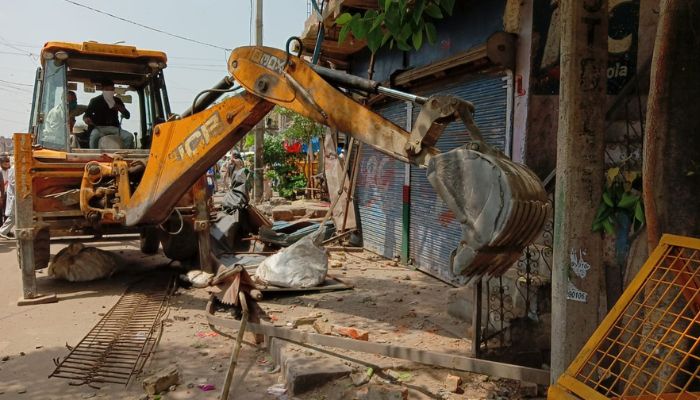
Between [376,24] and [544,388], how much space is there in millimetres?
2556

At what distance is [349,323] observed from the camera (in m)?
4.88

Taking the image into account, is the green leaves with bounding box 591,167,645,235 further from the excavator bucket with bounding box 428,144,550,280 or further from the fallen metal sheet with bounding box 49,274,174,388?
the fallen metal sheet with bounding box 49,274,174,388

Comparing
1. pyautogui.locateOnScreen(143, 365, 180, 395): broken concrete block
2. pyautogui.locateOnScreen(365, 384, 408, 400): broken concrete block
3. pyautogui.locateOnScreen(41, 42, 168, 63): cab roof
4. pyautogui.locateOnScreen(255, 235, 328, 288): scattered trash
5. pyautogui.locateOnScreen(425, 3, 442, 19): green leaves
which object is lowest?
pyautogui.locateOnScreen(143, 365, 180, 395): broken concrete block

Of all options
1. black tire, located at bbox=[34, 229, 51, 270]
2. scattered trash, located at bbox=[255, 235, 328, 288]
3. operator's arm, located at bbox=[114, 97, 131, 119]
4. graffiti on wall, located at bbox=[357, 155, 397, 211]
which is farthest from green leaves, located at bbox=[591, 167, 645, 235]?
operator's arm, located at bbox=[114, 97, 131, 119]

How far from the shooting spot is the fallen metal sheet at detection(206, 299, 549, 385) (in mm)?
2889

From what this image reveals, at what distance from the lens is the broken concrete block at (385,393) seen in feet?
10.0

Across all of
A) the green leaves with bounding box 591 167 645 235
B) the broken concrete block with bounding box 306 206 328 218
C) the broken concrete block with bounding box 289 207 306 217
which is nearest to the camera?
the green leaves with bounding box 591 167 645 235

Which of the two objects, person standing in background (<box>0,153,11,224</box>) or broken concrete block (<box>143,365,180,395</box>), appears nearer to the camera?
broken concrete block (<box>143,365,180,395</box>)

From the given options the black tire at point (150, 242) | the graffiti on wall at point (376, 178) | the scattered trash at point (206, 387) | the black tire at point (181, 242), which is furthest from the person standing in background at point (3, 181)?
the scattered trash at point (206, 387)

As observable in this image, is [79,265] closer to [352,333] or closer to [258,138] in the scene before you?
[352,333]

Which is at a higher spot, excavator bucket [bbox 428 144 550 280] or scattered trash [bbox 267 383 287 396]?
excavator bucket [bbox 428 144 550 280]

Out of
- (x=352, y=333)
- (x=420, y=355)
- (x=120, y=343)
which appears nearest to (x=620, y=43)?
(x=420, y=355)

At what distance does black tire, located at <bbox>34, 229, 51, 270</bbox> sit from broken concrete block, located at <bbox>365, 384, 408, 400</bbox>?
15.0 feet

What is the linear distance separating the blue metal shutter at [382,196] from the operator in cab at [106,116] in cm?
377
